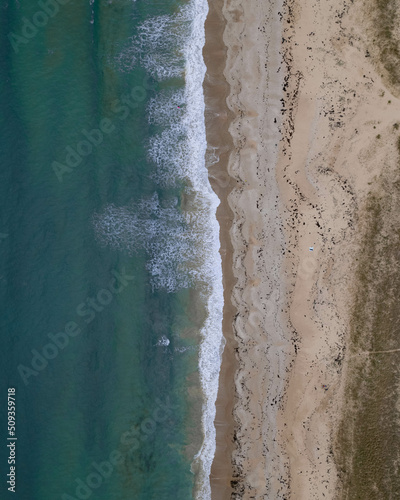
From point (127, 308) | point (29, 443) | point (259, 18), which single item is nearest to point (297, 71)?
point (259, 18)

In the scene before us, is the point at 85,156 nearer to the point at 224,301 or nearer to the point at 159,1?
the point at 159,1

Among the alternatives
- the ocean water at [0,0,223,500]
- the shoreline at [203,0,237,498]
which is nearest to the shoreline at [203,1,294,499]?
the shoreline at [203,0,237,498]
